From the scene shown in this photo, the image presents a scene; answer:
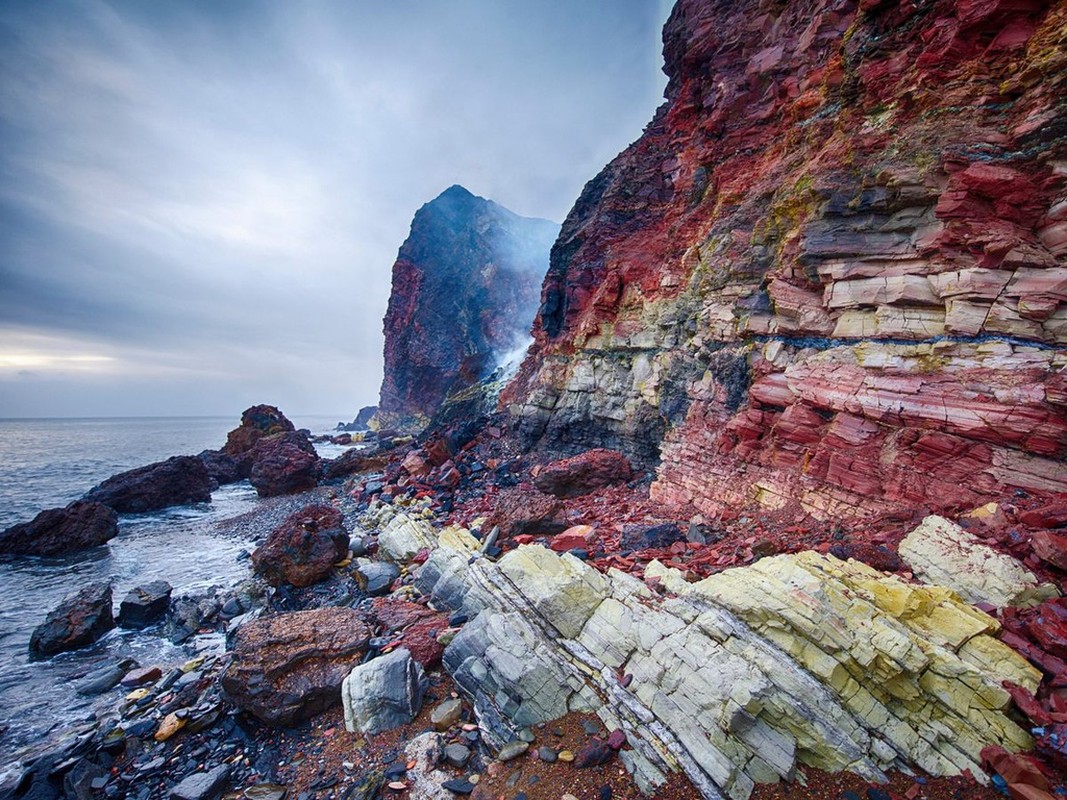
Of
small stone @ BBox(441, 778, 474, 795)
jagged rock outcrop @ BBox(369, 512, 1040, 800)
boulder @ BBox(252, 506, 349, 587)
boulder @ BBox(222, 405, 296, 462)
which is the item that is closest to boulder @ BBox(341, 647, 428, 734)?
jagged rock outcrop @ BBox(369, 512, 1040, 800)

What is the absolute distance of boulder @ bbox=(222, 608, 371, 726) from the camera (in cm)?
698

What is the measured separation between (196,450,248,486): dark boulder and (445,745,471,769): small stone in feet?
120

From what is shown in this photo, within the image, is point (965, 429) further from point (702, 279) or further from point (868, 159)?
point (702, 279)

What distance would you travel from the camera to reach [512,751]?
5.73 meters

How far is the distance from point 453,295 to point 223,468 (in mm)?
39410

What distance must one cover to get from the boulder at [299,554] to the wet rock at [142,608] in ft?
7.75

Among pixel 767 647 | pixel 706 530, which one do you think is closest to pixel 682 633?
pixel 767 647

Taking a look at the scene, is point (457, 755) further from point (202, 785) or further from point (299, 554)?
point (299, 554)

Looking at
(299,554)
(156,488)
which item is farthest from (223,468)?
(299,554)

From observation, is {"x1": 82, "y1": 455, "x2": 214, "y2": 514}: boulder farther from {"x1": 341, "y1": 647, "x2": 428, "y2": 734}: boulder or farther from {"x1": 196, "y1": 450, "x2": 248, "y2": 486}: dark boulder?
{"x1": 341, "y1": 647, "x2": 428, "y2": 734}: boulder

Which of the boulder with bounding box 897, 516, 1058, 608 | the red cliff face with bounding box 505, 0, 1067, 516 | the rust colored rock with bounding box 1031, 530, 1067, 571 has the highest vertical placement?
the red cliff face with bounding box 505, 0, 1067, 516

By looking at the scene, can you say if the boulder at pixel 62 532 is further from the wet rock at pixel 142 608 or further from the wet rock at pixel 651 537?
the wet rock at pixel 651 537

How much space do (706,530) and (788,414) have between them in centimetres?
414

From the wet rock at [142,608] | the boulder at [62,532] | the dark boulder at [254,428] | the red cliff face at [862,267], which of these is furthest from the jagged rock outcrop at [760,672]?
the dark boulder at [254,428]
